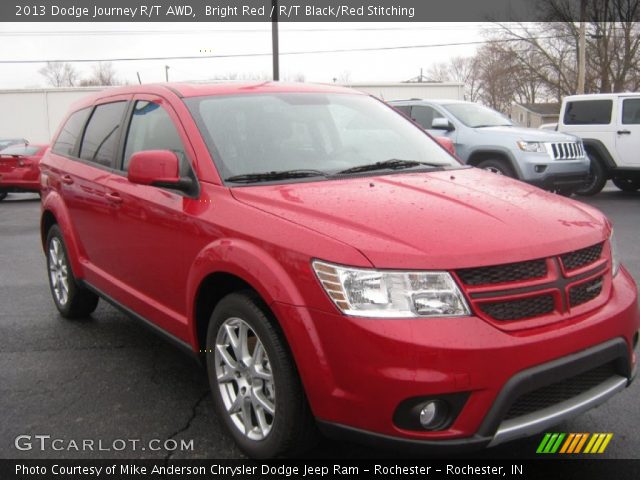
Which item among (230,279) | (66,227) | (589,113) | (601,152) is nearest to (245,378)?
(230,279)

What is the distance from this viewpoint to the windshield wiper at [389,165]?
3.36 meters

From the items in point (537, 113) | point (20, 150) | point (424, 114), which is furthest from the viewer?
point (537, 113)

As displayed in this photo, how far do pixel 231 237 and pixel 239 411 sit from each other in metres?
0.82

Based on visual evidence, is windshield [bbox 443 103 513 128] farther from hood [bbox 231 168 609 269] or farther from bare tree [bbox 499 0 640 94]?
bare tree [bbox 499 0 640 94]

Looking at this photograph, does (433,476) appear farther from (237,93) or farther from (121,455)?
(237,93)

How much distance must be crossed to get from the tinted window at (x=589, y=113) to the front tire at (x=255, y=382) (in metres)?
11.6

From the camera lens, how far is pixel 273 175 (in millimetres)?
Answer: 3164

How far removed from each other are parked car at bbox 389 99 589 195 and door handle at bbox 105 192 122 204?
23.1 feet

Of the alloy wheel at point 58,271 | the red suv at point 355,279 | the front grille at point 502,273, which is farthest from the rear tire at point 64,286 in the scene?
the front grille at point 502,273

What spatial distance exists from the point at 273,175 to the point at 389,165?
28.2 inches

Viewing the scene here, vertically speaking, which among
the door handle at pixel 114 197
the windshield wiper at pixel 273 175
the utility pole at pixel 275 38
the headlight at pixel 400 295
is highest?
the utility pole at pixel 275 38

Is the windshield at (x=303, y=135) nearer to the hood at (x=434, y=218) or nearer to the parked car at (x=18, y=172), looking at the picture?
the hood at (x=434, y=218)

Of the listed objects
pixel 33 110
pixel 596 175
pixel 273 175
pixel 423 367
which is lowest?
pixel 596 175

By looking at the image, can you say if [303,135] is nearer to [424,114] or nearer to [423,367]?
[423,367]
